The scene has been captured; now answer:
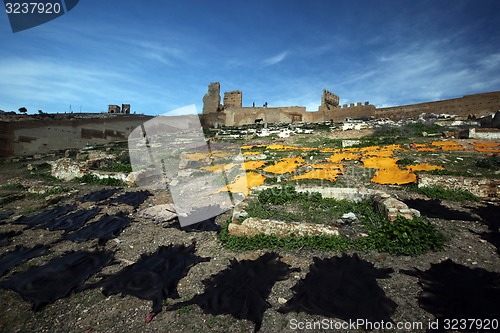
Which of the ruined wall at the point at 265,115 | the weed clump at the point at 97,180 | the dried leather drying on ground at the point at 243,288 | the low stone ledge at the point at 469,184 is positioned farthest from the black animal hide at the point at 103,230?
the ruined wall at the point at 265,115

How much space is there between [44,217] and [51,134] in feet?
67.5

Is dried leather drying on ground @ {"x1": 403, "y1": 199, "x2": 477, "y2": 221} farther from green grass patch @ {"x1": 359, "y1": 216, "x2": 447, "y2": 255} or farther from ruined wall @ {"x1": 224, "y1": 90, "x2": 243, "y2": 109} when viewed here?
ruined wall @ {"x1": 224, "y1": 90, "x2": 243, "y2": 109}

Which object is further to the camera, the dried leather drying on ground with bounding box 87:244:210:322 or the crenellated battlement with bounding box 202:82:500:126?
the crenellated battlement with bounding box 202:82:500:126

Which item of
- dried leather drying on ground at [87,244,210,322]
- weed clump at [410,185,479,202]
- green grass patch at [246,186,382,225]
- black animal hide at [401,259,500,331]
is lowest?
dried leather drying on ground at [87,244,210,322]

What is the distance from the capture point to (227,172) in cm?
1134

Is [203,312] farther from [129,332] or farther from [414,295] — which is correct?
[414,295]

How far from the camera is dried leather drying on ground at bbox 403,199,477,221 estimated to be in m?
5.75

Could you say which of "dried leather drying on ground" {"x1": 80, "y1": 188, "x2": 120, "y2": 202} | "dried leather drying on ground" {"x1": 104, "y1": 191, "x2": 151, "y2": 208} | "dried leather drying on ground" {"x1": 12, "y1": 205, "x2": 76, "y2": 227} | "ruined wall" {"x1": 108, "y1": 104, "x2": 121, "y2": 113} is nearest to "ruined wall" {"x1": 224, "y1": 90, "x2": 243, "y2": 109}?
"ruined wall" {"x1": 108, "y1": 104, "x2": 121, "y2": 113}

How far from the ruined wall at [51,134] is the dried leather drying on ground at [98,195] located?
60.5 feet

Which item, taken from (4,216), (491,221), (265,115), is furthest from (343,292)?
(265,115)

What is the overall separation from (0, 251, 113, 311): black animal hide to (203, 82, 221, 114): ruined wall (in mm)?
39139

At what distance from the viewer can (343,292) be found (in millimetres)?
3459

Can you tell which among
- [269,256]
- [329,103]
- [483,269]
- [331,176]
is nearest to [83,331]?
[269,256]

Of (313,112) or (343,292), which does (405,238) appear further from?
(313,112)
